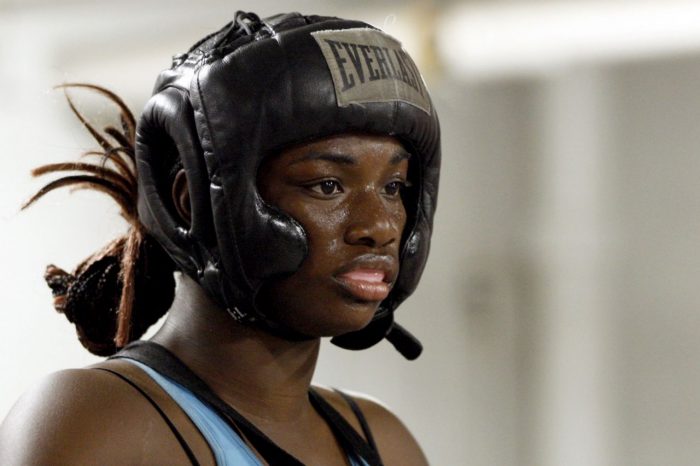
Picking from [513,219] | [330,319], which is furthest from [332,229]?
[513,219]

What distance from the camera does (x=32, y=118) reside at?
4.66 m

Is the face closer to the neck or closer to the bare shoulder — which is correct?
the neck

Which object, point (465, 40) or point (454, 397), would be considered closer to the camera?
point (465, 40)

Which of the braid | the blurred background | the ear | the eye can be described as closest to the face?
the eye

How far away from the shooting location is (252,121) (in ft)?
5.00

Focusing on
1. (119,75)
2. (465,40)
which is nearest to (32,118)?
(119,75)

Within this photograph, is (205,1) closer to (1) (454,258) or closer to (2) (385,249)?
(1) (454,258)

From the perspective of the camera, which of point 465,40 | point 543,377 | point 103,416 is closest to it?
→ point 103,416

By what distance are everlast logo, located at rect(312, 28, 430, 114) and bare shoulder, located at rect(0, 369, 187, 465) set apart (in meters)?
0.46

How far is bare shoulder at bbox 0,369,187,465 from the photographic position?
1413 mm

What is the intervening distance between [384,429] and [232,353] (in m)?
0.39

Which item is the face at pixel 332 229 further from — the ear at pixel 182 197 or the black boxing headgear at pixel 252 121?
the ear at pixel 182 197

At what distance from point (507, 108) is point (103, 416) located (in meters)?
3.78

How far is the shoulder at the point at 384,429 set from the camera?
189 centimetres
